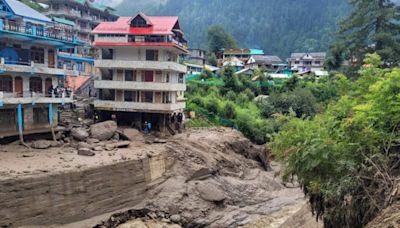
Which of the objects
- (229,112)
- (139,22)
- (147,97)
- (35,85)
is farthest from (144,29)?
(229,112)

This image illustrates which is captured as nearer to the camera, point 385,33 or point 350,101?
point 350,101

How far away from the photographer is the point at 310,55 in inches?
3745

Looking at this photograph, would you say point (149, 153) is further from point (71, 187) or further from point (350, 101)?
point (350, 101)

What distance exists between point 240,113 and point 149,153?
67.0 ft

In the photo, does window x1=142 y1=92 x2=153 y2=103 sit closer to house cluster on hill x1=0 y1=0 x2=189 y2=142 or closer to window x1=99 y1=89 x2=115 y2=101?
house cluster on hill x1=0 y1=0 x2=189 y2=142

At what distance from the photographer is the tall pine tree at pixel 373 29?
1468 inches

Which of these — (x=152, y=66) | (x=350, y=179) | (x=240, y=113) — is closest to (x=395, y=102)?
(x=350, y=179)

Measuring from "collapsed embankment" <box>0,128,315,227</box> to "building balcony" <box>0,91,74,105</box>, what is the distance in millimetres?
3998

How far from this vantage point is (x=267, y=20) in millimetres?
138000

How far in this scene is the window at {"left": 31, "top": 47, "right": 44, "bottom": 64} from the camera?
98.4 feet

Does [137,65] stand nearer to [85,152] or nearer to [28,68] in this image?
[28,68]

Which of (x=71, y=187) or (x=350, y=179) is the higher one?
(x=350, y=179)

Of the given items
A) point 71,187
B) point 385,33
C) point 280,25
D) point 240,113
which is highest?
point 280,25

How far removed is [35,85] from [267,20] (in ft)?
394
